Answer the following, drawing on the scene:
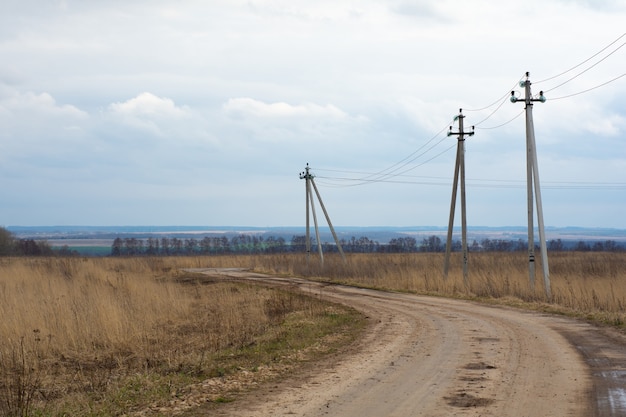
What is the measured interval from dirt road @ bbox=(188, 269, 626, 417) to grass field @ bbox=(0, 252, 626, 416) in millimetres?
1015

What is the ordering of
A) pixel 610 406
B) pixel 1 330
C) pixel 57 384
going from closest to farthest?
pixel 610 406, pixel 57 384, pixel 1 330

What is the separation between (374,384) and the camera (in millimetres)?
9664

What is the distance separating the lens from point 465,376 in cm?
1009

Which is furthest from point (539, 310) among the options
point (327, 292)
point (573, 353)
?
point (327, 292)

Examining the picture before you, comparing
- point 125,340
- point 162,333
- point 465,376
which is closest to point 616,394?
point 465,376

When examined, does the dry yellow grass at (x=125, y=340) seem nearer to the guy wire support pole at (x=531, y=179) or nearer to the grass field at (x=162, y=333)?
the grass field at (x=162, y=333)

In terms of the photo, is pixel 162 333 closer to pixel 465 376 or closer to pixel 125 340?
pixel 125 340

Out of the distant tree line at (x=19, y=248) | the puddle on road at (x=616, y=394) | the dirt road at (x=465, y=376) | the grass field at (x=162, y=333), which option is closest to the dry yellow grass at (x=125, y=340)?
the grass field at (x=162, y=333)

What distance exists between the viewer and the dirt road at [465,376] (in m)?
8.25

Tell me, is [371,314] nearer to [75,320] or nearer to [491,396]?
[75,320]

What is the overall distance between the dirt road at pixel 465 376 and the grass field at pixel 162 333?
101cm

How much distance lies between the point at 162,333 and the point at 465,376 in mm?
10263

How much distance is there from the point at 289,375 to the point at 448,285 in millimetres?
18974

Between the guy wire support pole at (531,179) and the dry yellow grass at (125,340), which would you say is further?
the guy wire support pole at (531,179)
